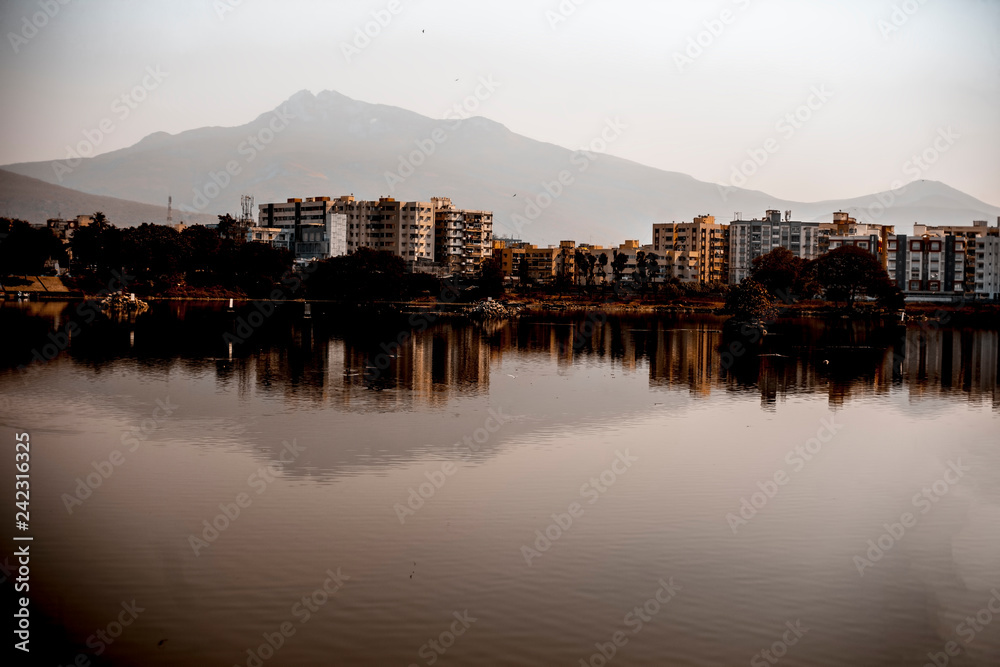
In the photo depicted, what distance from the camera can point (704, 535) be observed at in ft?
50.0

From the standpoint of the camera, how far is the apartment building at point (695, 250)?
6730 inches

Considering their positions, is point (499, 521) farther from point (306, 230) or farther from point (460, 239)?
point (460, 239)

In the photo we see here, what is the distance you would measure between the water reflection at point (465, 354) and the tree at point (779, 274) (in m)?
39.8

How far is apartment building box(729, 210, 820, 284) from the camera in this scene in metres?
179

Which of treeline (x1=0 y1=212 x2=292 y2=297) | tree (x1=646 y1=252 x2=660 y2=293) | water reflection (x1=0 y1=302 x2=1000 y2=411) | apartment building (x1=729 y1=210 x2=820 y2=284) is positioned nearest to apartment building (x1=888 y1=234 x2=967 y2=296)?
apartment building (x1=729 y1=210 x2=820 y2=284)

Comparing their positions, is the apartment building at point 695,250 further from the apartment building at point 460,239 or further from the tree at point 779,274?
the tree at point 779,274

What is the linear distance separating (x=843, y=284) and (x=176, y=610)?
11284 centimetres

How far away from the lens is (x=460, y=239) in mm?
168250

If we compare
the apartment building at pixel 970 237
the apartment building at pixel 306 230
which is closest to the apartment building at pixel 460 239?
the apartment building at pixel 306 230

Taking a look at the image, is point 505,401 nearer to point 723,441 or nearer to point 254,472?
point 723,441

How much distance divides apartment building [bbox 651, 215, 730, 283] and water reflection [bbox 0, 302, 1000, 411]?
92.9 meters

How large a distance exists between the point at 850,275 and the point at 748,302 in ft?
120

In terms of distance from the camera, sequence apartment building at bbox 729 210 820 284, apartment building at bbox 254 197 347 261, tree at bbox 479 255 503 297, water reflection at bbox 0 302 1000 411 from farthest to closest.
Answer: apartment building at bbox 729 210 820 284, apartment building at bbox 254 197 347 261, tree at bbox 479 255 503 297, water reflection at bbox 0 302 1000 411

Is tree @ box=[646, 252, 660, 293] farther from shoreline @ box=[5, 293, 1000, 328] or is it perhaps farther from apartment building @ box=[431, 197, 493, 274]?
apartment building @ box=[431, 197, 493, 274]
